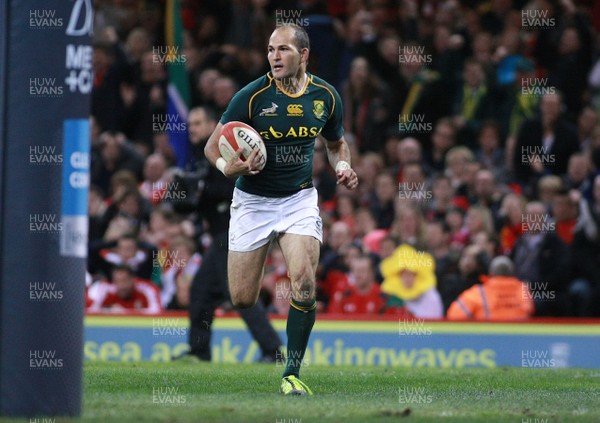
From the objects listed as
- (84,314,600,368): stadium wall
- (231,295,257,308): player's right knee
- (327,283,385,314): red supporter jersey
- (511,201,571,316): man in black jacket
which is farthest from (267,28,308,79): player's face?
(511,201,571,316): man in black jacket

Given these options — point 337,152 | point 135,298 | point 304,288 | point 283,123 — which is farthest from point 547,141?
point 304,288

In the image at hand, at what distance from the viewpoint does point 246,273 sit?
9836mm

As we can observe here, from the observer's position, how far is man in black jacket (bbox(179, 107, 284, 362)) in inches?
493

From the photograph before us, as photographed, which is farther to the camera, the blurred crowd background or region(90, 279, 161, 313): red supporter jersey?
region(90, 279, 161, 313): red supporter jersey

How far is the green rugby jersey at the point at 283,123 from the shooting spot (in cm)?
965

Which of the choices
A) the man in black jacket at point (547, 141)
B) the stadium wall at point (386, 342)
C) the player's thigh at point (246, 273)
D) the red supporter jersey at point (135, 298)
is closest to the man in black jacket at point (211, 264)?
the stadium wall at point (386, 342)

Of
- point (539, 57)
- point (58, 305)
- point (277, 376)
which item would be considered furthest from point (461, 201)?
point (58, 305)

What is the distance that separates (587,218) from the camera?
49.4ft

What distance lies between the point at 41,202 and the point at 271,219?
2.91 m

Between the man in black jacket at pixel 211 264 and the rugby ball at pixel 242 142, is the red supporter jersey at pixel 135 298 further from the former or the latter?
the rugby ball at pixel 242 142

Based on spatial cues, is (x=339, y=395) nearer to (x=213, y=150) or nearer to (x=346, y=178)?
(x=346, y=178)

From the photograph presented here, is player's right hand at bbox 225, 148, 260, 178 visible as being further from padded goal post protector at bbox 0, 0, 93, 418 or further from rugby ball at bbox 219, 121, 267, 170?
padded goal post protector at bbox 0, 0, 93, 418

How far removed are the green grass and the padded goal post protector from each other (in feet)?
1.46

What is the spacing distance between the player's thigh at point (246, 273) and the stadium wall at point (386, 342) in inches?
159
